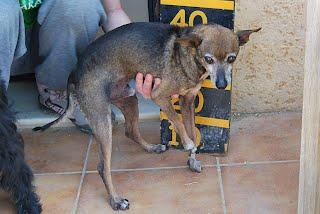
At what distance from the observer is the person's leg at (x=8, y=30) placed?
113 inches

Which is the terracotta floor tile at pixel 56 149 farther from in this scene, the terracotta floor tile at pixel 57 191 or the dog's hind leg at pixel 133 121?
the dog's hind leg at pixel 133 121

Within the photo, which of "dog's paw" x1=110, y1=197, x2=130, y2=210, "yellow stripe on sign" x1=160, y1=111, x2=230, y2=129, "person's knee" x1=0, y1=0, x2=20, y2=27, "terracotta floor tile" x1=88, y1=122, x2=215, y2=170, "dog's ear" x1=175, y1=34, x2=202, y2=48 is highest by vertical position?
"person's knee" x1=0, y1=0, x2=20, y2=27

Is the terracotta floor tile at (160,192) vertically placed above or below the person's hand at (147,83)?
below

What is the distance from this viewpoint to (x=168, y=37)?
2875 mm

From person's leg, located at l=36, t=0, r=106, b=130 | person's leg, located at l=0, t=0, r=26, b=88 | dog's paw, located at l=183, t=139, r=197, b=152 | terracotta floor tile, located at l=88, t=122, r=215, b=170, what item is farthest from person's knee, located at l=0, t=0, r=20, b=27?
dog's paw, located at l=183, t=139, r=197, b=152

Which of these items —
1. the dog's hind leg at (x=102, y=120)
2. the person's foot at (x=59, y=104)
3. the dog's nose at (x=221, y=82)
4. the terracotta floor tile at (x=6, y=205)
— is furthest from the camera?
the person's foot at (x=59, y=104)

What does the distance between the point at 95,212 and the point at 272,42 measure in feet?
4.80

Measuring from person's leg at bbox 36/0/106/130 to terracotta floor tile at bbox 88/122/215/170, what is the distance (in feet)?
1.50

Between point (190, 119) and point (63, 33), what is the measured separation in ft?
2.68

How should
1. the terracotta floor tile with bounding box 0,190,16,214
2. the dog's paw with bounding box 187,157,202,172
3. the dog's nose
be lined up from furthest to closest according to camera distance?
the dog's paw with bounding box 187,157,202,172 → the terracotta floor tile with bounding box 0,190,16,214 → the dog's nose

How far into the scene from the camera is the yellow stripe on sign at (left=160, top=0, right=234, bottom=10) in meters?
2.98

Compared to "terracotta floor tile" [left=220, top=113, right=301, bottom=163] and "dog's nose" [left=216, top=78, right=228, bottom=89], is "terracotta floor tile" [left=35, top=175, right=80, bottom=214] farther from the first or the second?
"dog's nose" [left=216, top=78, right=228, bottom=89]

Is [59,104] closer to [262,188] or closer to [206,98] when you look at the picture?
[206,98]

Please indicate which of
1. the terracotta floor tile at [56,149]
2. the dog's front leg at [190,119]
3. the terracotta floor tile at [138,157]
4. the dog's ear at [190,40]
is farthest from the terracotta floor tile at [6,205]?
the dog's ear at [190,40]
